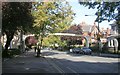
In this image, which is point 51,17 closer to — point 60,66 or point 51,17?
point 51,17

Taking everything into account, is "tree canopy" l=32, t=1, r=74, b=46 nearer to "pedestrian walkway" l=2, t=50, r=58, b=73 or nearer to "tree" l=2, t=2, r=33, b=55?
"pedestrian walkway" l=2, t=50, r=58, b=73

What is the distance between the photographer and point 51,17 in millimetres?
49375

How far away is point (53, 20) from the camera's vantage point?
165 ft

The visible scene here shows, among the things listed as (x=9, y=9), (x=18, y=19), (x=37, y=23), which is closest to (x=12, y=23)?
(x=18, y=19)

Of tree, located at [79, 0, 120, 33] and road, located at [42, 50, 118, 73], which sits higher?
tree, located at [79, 0, 120, 33]


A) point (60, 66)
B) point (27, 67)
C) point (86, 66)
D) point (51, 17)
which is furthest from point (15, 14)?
point (51, 17)

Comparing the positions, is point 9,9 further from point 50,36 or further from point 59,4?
point 50,36

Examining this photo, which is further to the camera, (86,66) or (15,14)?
(86,66)

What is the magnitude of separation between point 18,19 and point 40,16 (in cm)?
2277

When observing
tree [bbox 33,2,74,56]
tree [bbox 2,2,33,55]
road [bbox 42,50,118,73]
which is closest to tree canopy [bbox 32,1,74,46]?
tree [bbox 33,2,74,56]

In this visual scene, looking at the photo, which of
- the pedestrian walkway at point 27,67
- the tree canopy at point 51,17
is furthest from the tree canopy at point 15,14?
the tree canopy at point 51,17

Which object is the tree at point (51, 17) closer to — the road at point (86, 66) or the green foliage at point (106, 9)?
the road at point (86, 66)

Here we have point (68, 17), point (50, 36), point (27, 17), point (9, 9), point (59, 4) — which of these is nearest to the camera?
point (9, 9)

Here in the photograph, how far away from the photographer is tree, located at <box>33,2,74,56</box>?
47481 millimetres
